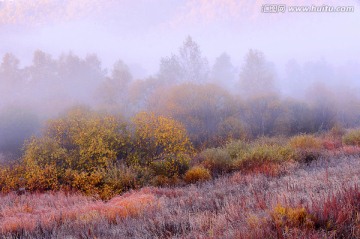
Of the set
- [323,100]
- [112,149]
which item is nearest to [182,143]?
[112,149]

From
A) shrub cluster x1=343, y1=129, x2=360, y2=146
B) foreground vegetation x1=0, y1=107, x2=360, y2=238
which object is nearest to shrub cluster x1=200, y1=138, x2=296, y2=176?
foreground vegetation x1=0, y1=107, x2=360, y2=238

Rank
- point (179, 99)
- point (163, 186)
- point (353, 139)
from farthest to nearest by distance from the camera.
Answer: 1. point (179, 99)
2. point (353, 139)
3. point (163, 186)

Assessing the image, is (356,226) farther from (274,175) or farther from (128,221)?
(274,175)

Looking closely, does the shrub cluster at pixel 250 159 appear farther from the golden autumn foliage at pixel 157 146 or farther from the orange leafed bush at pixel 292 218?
the orange leafed bush at pixel 292 218

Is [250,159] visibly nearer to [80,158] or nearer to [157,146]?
[157,146]

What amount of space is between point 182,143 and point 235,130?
17.2 m

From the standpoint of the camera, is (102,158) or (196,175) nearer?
(196,175)

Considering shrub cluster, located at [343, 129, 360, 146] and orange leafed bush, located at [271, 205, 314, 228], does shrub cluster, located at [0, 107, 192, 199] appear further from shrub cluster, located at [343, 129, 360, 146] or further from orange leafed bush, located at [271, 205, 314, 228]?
orange leafed bush, located at [271, 205, 314, 228]

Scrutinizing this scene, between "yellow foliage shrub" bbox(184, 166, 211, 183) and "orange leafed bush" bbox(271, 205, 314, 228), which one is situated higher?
"orange leafed bush" bbox(271, 205, 314, 228)

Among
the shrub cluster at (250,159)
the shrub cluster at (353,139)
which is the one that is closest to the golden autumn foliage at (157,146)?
the shrub cluster at (250,159)

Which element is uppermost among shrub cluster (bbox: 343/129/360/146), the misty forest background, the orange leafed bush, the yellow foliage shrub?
the misty forest background
